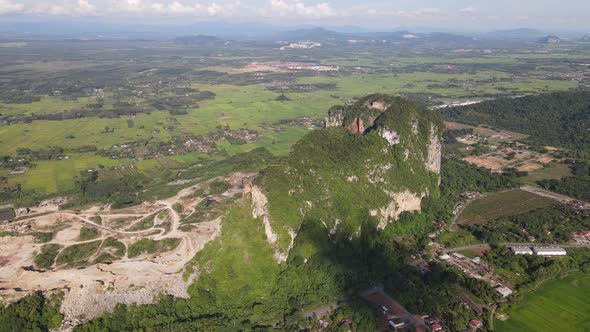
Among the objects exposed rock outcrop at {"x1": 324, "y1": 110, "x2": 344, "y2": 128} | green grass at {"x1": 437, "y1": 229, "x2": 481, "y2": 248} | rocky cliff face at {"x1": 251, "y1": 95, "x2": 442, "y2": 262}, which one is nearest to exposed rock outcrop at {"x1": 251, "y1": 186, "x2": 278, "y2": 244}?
rocky cliff face at {"x1": 251, "y1": 95, "x2": 442, "y2": 262}

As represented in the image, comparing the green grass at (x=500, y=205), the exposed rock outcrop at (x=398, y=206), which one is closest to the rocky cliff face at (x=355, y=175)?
the exposed rock outcrop at (x=398, y=206)

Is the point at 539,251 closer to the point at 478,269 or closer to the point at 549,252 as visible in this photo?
the point at 549,252

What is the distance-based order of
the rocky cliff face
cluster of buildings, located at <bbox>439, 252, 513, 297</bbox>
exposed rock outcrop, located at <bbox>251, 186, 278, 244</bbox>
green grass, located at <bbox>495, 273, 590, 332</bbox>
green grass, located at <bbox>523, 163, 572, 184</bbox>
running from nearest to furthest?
1. green grass, located at <bbox>495, 273, 590, 332</bbox>
2. cluster of buildings, located at <bbox>439, 252, 513, 297</bbox>
3. exposed rock outcrop, located at <bbox>251, 186, 278, 244</bbox>
4. the rocky cliff face
5. green grass, located at <bbox>523, 163, 572, 184</bbox>

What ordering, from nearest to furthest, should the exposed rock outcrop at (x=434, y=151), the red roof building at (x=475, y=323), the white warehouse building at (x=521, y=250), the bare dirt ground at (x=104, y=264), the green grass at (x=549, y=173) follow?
the red roof building at (x=475, y=323), the bare dirt ground at (x=104, y=264), the white warehouse building at (x=521, y=250), the exposed rock outcrop at (x=434, y=151), the green grass at (x=549, y=173)

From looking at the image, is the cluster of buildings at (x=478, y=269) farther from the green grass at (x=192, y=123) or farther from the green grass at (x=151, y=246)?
the green grass at (x=192, y=123)

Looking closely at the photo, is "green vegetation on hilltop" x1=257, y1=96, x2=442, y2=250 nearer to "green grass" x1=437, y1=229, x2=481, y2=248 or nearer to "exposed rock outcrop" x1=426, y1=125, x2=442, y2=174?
"exposed rock outcrop" x1=426, y1=125, x2=442, y2=174

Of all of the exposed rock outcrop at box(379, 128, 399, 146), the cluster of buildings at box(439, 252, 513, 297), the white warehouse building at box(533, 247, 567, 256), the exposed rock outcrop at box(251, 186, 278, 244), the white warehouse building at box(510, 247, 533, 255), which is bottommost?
the cluster of buildings at box(439, 252, 513, 297)
